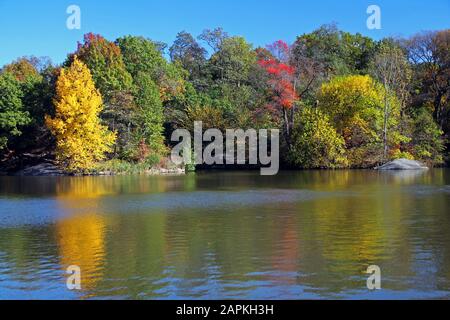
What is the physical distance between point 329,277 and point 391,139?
36.6 meters

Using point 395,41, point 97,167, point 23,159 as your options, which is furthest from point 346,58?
point 23,159

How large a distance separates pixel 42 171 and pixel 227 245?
3068 cm

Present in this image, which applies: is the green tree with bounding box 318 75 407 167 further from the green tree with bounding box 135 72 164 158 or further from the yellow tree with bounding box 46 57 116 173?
the yellow tree with bounding box 46 57 116 173

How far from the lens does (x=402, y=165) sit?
4166 centimetres

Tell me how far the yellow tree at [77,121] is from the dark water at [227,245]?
48.5ft

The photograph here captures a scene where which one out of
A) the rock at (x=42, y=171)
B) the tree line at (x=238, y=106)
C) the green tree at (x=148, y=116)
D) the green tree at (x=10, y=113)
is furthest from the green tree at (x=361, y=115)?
the green tree at (x=10, y=113)

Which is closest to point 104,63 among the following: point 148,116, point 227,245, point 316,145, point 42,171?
point 148,116

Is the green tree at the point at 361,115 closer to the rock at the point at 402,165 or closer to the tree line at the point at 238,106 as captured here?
the tree line at the point at 238,106

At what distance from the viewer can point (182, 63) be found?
205 feet

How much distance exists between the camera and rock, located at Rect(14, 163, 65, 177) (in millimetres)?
39750

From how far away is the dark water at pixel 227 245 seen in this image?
9500 millimetres

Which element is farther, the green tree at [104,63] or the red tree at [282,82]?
the red tree at [282,82]
